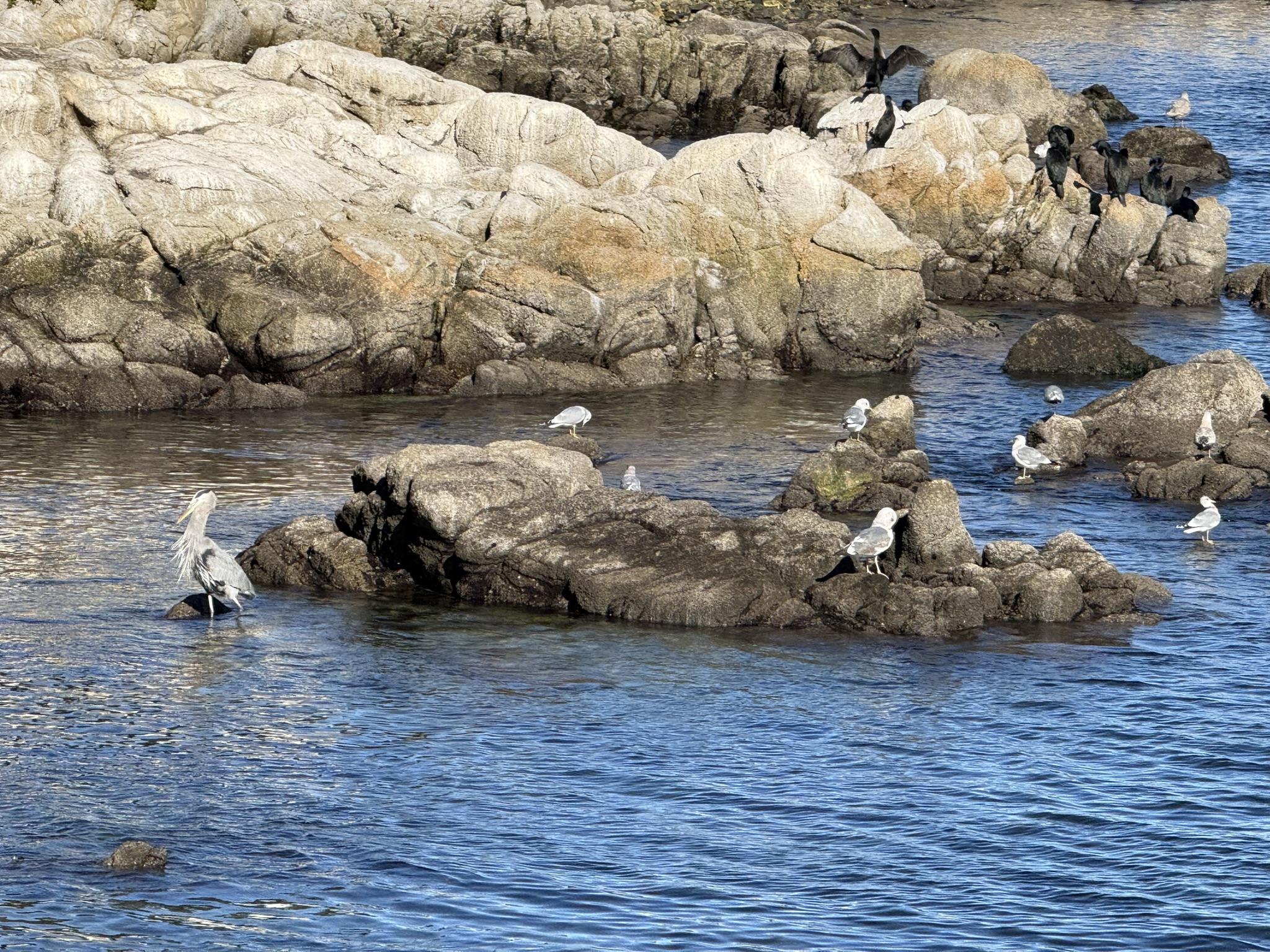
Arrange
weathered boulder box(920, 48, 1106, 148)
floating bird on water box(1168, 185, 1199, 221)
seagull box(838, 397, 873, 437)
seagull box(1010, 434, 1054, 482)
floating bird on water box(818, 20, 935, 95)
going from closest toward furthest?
seagull box(1010, 434, 1054, 482) → seagull box(838, 397, 873, 437) → floating bird on water box(1168, 185, 1199, 221) → floating bird on water box(818, 20, 935, 95) → weathered boulder box(920, 48, 1106, 148)

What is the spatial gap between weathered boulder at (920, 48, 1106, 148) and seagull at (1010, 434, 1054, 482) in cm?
2922

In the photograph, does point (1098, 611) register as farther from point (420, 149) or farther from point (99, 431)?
point (420, 149)

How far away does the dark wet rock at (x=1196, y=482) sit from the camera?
29.3m

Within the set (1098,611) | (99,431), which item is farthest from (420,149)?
(1098,611)

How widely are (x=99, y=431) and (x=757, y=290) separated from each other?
A: 1401 centimetres

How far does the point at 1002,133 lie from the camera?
4847 cm

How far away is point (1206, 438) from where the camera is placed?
3050 cm

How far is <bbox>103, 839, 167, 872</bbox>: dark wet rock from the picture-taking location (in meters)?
15.3

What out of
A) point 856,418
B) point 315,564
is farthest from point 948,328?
point 315,564

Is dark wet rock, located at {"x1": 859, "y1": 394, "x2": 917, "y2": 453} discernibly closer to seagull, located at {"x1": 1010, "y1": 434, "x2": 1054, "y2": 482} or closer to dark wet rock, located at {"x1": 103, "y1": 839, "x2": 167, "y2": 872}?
Answer: seagull, located at {"x1": 1010, "y1": 434, "x2": 1054, "y2": 482}

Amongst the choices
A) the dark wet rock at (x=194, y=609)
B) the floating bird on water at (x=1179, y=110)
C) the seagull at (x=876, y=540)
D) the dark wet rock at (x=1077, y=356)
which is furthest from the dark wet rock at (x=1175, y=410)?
the floating bird on water at (x=1179, y=110)

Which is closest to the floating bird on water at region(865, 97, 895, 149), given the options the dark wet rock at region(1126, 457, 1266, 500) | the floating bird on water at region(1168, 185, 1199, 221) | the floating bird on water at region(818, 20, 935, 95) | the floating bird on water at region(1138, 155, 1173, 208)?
the floating bird on water at region(818, 20, 935, 95)

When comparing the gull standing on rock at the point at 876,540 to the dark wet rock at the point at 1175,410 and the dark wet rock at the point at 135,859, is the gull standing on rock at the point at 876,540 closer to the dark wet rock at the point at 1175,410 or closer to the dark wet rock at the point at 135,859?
the dark wet rock at the point at 1175,410

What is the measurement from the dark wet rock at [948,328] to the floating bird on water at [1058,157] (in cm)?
510
